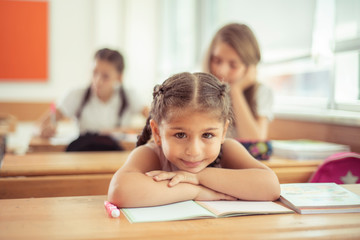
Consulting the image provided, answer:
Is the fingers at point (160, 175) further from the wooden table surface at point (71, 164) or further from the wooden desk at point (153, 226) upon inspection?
the wooden table surface at point (71, 164)

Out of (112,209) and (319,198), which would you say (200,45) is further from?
(112,209)

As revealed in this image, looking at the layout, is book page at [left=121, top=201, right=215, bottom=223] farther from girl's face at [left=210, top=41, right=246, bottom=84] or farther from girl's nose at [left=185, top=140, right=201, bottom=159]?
girl's face at [left=210, top=41, right=246, bottom=84]

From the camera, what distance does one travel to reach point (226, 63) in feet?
7.56

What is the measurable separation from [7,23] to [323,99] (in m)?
4.89

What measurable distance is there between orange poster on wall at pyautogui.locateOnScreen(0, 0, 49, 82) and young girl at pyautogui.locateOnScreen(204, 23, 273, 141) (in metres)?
4.30

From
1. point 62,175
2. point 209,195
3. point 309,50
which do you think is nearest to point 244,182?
point 209,195

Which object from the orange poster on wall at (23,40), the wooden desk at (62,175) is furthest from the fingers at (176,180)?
the orange poster on wall at (23,40)

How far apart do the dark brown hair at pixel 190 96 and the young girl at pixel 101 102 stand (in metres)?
1.81

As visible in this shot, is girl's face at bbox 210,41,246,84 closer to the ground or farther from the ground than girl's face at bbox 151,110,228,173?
farther from the ground

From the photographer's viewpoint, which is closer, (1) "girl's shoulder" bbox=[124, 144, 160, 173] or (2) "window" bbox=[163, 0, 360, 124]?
(1) "girl's shoulder" bbox=[124, 144, 160, 173]

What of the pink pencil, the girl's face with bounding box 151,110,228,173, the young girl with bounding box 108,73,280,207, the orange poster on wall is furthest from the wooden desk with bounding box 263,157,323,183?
the orange poster on wall

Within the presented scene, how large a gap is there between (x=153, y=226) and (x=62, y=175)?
0.84 m

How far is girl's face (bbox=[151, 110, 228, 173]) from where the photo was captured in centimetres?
116

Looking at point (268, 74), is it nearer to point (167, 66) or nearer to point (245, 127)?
point (245, 127)
